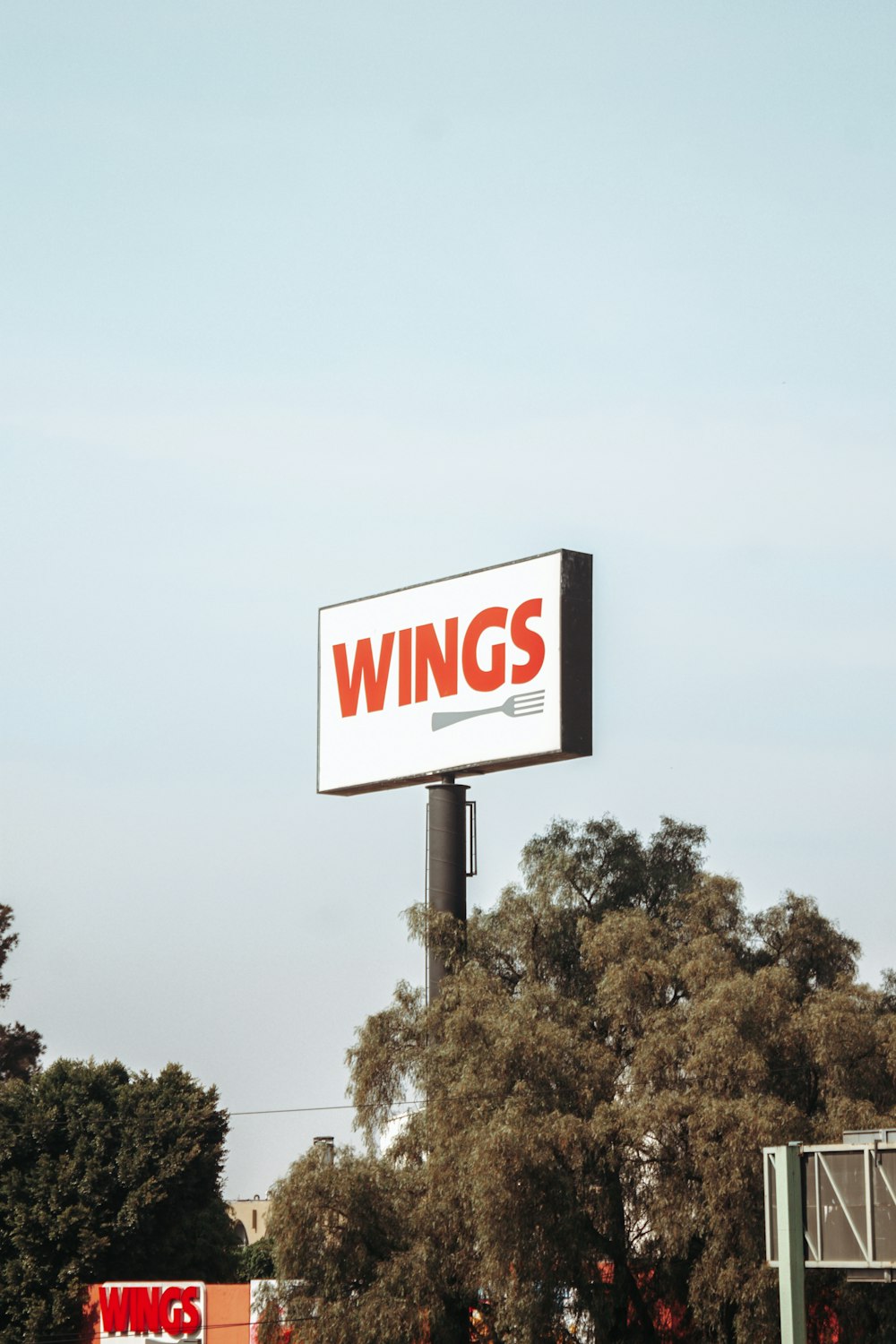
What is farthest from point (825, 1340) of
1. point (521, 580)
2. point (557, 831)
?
point (521, 580)

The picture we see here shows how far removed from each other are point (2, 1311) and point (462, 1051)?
2686 centimetres

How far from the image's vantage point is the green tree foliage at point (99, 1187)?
57.9 metres

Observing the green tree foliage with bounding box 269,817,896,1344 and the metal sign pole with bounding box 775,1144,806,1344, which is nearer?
the metal sign pole with bounding box 775,1144,806,1344

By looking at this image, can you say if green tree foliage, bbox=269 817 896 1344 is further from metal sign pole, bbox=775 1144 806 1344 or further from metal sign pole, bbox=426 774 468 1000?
metal sign pole, bbox=775 1144 806 1344

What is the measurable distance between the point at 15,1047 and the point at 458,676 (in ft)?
150

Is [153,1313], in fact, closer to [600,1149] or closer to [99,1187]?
[99,1187]

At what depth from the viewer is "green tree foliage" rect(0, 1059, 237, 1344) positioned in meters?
57.9

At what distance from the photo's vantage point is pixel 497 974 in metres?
43.9

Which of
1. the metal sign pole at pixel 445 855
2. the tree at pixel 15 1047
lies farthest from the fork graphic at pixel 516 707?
the tree at pixel 15 1047

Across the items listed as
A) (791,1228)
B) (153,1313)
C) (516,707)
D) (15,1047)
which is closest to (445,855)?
(516,707)

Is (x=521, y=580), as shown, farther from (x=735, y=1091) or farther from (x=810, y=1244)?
(x=810, y=1244)

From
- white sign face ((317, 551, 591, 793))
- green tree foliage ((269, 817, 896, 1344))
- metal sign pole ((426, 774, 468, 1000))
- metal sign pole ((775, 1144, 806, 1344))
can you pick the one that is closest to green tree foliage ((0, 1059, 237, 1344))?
white sign face ((317, 551, 591, 793))

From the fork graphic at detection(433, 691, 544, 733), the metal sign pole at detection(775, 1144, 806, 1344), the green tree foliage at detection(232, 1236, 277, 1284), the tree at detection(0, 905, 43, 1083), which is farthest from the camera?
the tree at detection(0, 905, 43, 1083)

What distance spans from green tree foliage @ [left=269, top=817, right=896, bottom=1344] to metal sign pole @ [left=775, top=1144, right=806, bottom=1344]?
1072 centimetres
